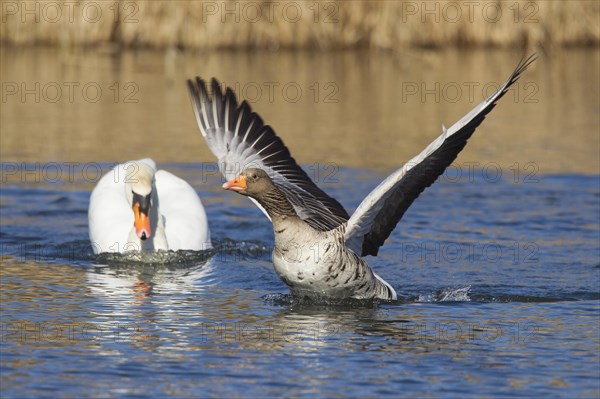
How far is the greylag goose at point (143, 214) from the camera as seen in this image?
35.4ft

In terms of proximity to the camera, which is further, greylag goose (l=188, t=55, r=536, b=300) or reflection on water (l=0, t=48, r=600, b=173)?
reflection on water (l=0, t=48, r=600, b=173)

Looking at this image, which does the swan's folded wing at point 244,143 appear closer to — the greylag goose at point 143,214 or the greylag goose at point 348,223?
the greylag goose at point 348,223

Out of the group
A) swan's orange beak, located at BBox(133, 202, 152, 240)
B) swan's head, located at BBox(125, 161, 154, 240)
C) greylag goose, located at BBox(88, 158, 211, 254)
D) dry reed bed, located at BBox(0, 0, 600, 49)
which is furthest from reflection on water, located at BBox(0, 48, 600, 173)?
swan's orange beak, located at BBox(133, 202, 152, 240)

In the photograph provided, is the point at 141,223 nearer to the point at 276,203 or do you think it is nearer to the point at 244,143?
the point at 244,143

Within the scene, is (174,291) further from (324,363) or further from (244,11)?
(244,11)

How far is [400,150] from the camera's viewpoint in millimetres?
16422

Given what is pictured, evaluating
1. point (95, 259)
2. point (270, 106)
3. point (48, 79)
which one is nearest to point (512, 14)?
point (270, 106)

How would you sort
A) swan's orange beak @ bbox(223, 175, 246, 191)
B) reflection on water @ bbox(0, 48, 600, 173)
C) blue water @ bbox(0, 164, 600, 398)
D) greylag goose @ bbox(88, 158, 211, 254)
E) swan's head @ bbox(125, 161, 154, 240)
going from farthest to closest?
reflection on water @ bbox(0, 48, 600, 173) → greylag goose @ bbox(88, 158, 211, 254) → swan's head @ bbox(125, 161, 154, 240) → swan's orange beak @ bbox(223, 175, 246, 191) → blue water @ bbox(0, 164, 600, 398)

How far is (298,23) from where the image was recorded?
26.2 metres

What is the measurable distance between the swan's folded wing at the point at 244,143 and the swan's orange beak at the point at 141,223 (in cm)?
90

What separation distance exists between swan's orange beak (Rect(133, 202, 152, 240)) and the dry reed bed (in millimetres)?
14263

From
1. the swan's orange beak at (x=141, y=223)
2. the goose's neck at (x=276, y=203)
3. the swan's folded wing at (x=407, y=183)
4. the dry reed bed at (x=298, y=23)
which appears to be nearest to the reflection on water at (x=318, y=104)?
the dry reed bed at (x=298, y=23)

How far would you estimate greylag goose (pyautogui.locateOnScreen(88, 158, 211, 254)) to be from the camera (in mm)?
10805

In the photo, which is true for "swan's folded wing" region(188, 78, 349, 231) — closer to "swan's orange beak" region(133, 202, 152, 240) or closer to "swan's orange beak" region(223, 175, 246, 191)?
"swan's orange beak" region(133, 202, 152, 240)
